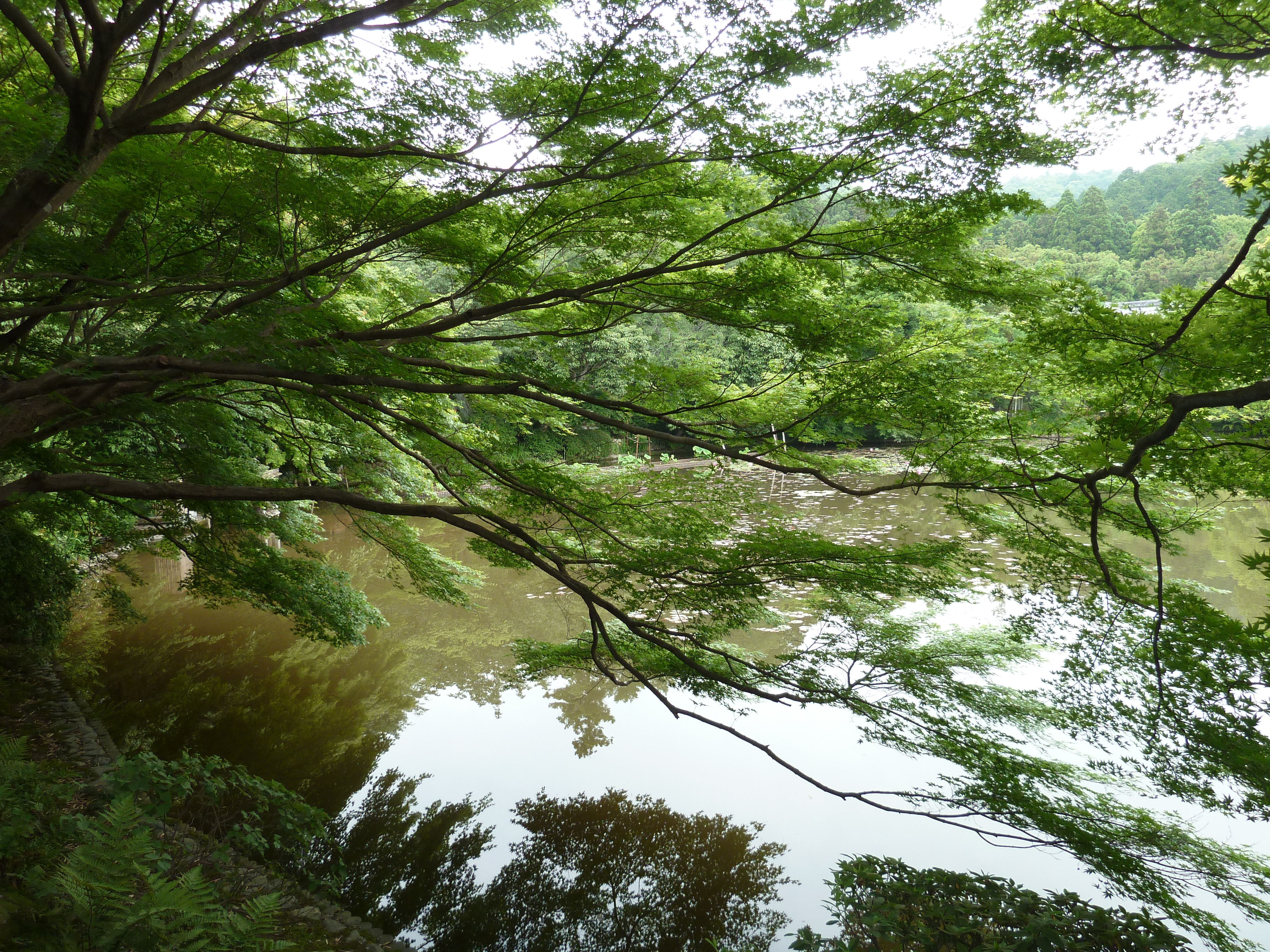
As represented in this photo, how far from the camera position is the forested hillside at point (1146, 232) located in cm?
2206

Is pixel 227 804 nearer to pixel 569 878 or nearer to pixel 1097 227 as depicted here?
pixel 569 878

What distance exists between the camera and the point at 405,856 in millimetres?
5238

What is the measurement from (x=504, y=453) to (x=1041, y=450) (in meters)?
3.45

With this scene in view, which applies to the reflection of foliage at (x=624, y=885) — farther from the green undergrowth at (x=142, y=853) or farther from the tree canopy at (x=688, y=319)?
the tree canopy at (x=688, y=319)

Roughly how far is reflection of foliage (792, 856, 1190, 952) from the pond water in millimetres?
1105

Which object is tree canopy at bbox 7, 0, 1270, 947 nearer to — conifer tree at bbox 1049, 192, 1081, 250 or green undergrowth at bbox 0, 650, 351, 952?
green undergrowth at bbox 0, 650, 351, 952

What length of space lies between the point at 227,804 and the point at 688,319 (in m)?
4.73

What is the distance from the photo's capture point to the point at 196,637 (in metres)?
8.91

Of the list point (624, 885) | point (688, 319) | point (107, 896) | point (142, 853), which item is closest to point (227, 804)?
point (624, 885)

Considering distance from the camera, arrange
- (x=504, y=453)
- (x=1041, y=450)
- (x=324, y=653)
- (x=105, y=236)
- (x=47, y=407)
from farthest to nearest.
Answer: (x=324, y=653), (x=504, y=453), (x=105, y=236), (x=1041, y=450), (x=47, y=407)

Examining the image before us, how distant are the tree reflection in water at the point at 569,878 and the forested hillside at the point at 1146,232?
1756 cm

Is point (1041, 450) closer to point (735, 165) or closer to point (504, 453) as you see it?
point (735, 165)

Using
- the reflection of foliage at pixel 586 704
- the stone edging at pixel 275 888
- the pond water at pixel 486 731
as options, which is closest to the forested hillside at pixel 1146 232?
the pond water at pixel 486 731

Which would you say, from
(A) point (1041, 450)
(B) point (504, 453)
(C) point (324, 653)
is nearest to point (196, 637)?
(C) point (324, 653)
